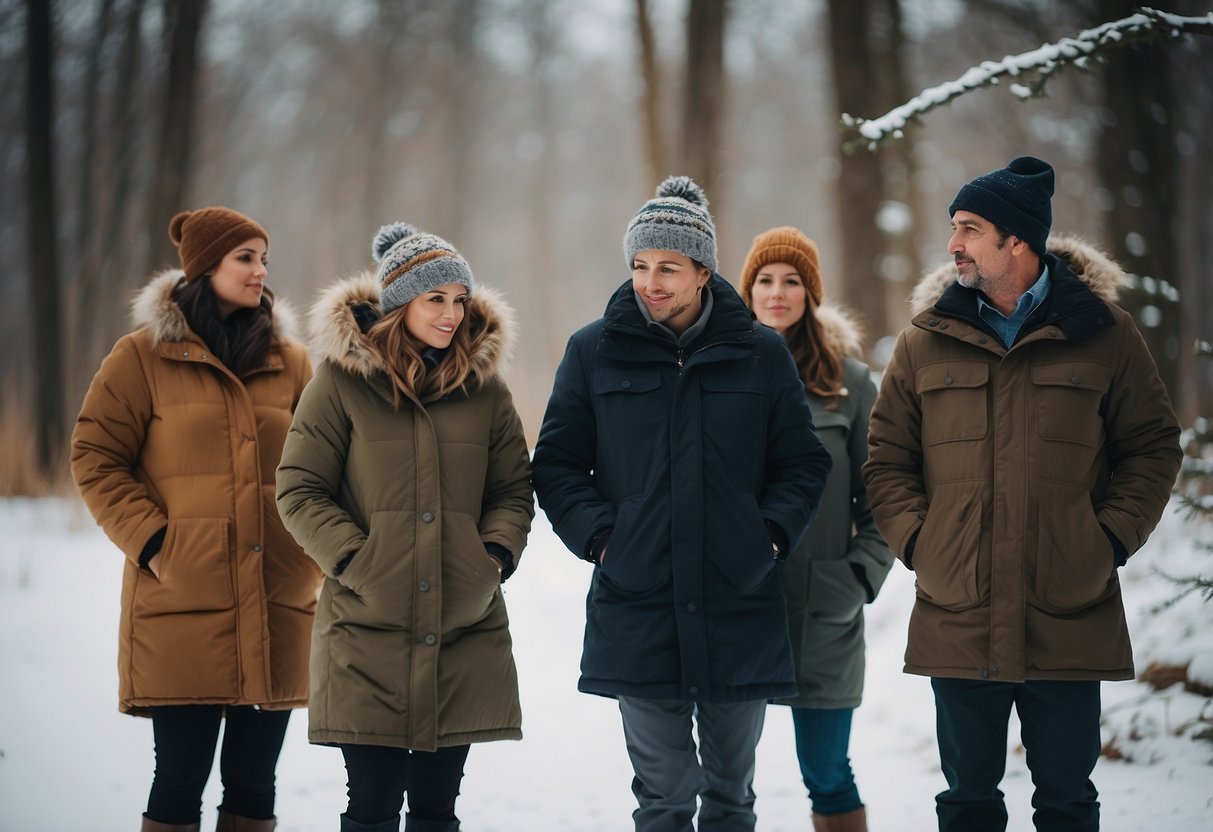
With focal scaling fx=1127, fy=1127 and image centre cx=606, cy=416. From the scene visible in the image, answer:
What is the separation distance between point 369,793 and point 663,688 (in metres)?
0.87

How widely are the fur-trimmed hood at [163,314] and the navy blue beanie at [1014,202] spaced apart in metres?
2.34

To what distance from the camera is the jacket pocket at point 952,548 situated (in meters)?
3.18

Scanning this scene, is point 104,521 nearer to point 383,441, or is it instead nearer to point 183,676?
point 183,676

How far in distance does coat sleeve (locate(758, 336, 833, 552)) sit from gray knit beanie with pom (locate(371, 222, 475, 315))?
1.00 metres

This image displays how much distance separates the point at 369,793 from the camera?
3.15 m

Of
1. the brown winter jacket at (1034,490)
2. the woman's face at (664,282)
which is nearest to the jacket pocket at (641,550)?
the woman's face at (664,282)

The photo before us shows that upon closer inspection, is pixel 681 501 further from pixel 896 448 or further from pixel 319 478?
pixel 319 478

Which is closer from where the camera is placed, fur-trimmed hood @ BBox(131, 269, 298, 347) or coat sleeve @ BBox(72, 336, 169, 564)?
coat sleeve @ BBox(72, 336, 169, 564)

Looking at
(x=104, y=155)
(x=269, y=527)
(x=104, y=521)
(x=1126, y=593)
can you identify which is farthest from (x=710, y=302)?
Result: (x=104, y=155)

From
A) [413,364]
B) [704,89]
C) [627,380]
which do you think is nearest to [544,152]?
[704,89]

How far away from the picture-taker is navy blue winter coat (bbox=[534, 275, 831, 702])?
10.4ft

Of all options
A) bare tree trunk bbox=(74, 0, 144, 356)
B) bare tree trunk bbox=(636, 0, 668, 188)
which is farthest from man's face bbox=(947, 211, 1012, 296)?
bare tree trunk bbox=(74, 0, 144, 356)

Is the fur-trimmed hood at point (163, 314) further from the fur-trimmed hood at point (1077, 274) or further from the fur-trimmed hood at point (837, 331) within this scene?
the fur-trimmed hood at point (1077, 274)

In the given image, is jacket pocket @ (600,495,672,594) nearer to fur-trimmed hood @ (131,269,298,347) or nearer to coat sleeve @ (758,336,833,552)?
coat sleeve @ (758,336,833,552)
